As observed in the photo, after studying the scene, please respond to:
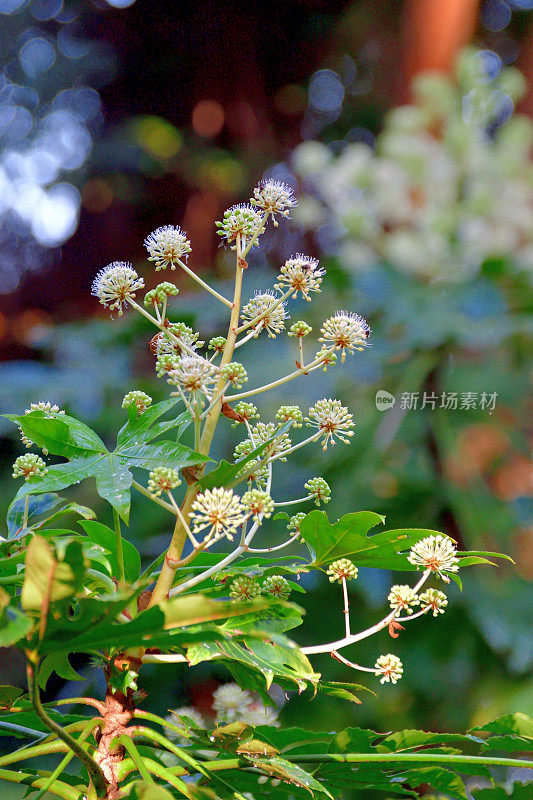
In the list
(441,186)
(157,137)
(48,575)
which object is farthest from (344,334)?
(157,137)

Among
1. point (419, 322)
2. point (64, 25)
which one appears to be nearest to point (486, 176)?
point (419, 322)

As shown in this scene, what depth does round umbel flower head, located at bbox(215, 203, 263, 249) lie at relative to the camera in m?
0.25

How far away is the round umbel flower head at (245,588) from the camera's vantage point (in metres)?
0.21

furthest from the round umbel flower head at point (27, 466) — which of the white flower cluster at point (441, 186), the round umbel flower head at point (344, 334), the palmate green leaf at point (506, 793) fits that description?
the white flower cluster at point (441, 186)

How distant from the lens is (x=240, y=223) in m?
0.25

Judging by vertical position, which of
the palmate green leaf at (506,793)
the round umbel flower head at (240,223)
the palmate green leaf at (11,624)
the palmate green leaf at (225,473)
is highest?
the round umbel flower head at (240,223)

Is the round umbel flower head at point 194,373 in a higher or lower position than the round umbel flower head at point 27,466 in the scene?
higher

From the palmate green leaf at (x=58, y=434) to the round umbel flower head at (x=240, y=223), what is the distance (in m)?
0.08

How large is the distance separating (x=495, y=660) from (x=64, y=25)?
74.6 inches

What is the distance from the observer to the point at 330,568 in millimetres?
221

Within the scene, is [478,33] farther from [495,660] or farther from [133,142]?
[495,660]

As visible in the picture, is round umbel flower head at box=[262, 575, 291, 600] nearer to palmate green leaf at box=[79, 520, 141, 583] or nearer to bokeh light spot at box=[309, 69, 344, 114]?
palmate green leaf at box=[79, 520, 141, 583]

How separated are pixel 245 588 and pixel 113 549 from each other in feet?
0.19

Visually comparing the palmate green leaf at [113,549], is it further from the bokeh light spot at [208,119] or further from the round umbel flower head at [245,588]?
the bokeh light spot at [208,119]
